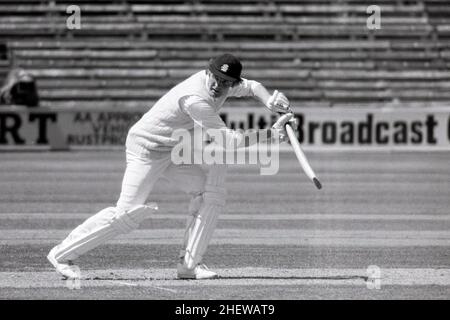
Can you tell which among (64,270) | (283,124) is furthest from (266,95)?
(64,270)

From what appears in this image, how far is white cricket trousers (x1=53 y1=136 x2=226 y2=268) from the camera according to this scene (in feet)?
25.2

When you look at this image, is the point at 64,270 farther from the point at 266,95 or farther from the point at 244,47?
the point at 244,47

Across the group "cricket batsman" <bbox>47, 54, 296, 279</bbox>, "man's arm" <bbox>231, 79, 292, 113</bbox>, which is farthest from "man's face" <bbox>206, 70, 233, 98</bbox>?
"man's arm" <bbox>231, 79, 292, 113</bbox>

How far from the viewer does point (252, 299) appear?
22.7ft

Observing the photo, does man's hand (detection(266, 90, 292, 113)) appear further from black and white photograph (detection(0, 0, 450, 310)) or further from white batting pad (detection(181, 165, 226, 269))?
white batting pad (detection(181, 165, 226, 269))

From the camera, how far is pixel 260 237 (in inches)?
412

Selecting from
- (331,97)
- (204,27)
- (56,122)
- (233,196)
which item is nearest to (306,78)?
(331,97)

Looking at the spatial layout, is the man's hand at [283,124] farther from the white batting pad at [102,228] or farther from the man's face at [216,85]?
the white batting pad at [102,228]

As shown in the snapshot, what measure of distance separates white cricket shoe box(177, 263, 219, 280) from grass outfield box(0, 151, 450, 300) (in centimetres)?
7

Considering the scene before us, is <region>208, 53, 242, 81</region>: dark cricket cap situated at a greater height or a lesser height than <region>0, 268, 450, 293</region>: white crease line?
greater

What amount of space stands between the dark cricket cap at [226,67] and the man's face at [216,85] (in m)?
0.06

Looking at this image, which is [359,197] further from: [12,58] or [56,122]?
[12,58]

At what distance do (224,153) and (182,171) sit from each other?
0.39m

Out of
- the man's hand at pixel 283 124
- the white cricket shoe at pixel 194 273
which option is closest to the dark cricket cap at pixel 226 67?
the man's hand at pixel 283 124
